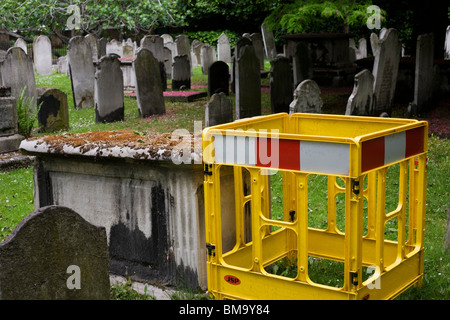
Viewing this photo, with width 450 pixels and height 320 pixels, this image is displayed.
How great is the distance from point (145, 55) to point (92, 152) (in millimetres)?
8904

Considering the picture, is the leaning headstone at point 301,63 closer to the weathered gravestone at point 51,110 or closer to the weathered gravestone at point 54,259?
the weathered gravestone at point 51,110

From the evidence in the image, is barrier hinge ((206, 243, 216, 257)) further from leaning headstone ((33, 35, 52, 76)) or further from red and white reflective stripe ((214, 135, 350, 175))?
leaning headstone ((33, 35, 52, 76))

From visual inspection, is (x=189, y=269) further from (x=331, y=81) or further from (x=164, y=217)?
(x=331, y=81)

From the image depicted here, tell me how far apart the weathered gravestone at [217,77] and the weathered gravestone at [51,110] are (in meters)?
4.16

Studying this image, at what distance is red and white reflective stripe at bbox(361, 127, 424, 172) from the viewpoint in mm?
3881

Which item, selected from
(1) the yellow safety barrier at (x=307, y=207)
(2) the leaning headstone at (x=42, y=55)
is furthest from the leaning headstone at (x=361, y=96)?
(2) the leaning headstone at (x=42, y=55)

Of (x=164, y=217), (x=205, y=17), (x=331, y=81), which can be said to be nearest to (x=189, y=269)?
(x=164, y=217)

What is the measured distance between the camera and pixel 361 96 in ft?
36.5

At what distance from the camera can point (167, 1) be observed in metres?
26.6

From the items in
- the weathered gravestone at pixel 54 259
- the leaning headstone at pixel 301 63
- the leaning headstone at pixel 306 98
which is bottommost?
the weathered gravestone at pixel 54 259

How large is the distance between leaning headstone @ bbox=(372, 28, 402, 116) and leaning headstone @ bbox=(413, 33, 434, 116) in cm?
45

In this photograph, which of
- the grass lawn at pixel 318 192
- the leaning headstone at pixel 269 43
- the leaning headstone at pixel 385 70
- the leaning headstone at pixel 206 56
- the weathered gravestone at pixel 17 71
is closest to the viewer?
the grass lawn at pixel 318 192

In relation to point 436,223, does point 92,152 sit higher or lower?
higher

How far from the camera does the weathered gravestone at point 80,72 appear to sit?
51.7 ft
